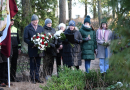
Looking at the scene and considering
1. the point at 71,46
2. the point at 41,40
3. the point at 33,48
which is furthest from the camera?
the point at 71,46

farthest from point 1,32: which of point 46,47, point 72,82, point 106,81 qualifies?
point 106,81

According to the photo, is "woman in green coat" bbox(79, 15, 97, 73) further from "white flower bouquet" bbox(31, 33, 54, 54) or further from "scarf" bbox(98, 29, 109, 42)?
"white flower bouquet" bbox(31, 33, 54, 54)

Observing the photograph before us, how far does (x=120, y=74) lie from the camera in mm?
2221

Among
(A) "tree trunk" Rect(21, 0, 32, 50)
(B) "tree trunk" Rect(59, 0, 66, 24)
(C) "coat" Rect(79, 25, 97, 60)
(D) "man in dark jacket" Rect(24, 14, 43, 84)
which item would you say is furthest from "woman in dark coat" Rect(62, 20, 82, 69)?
(A) "tree trunk" Rect(21, 0, 32, 50)

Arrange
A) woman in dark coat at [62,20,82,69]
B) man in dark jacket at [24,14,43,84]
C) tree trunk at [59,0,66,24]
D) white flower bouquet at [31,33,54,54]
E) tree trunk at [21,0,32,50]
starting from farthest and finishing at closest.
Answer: tree trunk at [21,0,32,50]
tree trunk at [59,0,66,24]
woman in dark coat at [62,20,82,69]
man in dark jacket at [24,14,43,84]
white flower bouquet at [31,33,54,54]

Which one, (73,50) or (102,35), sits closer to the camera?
(73,50)

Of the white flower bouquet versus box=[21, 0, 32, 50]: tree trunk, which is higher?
box=[21, 0, 32, 50]: tree trunk

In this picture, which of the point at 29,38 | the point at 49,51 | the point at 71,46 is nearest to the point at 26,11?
the point at 49,51

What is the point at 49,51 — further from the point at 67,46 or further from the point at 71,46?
the point at 71,46

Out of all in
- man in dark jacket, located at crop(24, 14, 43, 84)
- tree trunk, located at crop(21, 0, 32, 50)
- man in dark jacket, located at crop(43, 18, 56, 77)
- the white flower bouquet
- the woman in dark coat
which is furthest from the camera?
tree trunk, located at crop(21, 0, 32, 50)

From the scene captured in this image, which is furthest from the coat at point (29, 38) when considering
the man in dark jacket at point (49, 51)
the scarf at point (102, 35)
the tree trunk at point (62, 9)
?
the tree trunk at point (62, 9)

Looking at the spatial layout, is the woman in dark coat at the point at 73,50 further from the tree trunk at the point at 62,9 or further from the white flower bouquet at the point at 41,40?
the tree trunk at the point at 62,9

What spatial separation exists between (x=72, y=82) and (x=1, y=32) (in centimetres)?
246

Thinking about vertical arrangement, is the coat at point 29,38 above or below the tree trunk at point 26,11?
below
